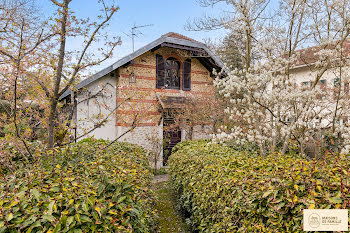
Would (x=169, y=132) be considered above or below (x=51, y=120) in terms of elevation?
below

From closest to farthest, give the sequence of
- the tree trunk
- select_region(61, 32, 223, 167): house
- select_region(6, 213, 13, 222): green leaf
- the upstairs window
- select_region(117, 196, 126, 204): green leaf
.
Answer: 1. select_region(6, 213, 13, 222): green leaf
2. select_region(117, 196, 126, 204): green leaf
3. the tree trunk
4. select_region(61, 32, 223, 167): house
5. the upstairs window

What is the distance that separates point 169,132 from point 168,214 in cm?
612

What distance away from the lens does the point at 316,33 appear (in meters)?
6.20

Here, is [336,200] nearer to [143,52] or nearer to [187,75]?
[143,52]

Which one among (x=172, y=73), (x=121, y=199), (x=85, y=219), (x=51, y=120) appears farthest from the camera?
(x=172, y=73)

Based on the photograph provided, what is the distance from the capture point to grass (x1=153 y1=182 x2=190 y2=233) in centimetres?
540

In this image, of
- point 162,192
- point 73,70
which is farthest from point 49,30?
point 162,192

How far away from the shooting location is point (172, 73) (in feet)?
39.4

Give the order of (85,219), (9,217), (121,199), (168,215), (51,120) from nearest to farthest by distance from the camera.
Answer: (9,217) → (85,219) → (121,199) → (51,120) → (168,215)

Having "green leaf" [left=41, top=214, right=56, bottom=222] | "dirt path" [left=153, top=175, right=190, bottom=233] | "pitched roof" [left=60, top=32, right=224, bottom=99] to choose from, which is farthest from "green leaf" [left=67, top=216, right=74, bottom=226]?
"pitched roof" [left=60, top=32, right=224, bottom=99]

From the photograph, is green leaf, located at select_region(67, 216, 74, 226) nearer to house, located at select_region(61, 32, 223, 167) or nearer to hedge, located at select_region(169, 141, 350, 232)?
hedge, located at select_region(169, 141, 350, 232)

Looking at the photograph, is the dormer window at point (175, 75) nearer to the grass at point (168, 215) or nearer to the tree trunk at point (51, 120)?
the grass at point (168, 215)

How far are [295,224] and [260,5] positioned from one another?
6.16 meters

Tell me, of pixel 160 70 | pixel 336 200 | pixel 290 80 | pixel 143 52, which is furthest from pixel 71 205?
pixel 160 70
